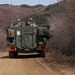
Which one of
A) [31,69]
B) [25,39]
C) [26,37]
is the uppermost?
[26,37]

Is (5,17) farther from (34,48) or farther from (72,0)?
(72,0)

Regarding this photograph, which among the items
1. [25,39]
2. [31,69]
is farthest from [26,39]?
[31,69]

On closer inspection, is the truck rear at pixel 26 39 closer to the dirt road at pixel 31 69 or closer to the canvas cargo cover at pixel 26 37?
the canvas cargo cover at pixel 26 37

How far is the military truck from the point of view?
32.8 m

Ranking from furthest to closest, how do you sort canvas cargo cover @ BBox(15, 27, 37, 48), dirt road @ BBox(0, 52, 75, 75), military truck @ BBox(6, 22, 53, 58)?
1. canvas cargo cover @ BBox(15, 27, 37, 48)
2. military truck @ BBox(6, 22, 53, 58)
3. dirt road @ BBox(0, 52, 75, 75)

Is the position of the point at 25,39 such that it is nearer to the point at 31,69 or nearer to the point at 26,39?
the point at 26,39

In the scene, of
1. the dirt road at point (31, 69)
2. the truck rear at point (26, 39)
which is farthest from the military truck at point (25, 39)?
the dirt road at point (31, 69)

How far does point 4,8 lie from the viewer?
343 feet

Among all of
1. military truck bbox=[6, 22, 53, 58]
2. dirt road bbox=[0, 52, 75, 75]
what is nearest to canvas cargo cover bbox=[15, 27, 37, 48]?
military truck bbox=[6, 22, 53, 58]

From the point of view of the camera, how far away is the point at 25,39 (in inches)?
1303

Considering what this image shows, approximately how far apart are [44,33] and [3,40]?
35484 mm

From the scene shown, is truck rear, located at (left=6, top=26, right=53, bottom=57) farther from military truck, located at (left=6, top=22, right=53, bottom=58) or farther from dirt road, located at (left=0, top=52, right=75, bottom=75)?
dirt road, located at (left=0, top=52, right=75, bottom=75)

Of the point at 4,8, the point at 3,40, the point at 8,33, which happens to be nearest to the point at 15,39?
the point at 8,33

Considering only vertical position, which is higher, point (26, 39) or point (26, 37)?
point (26, 37)
